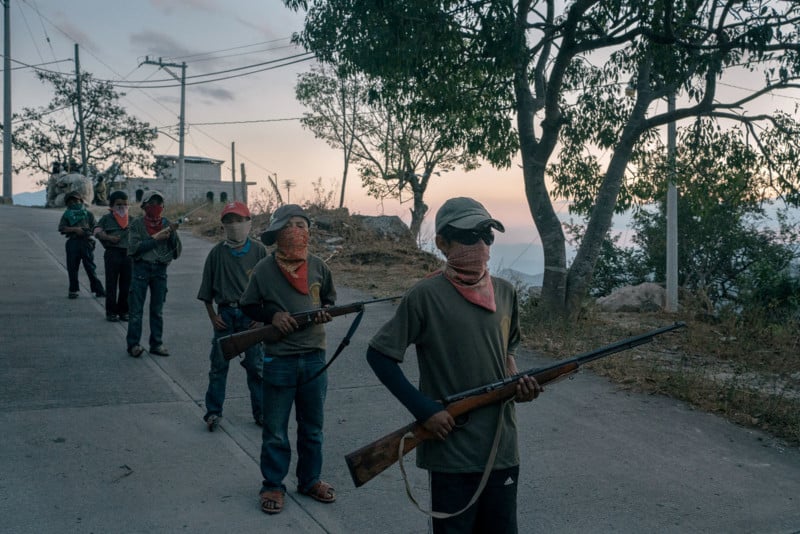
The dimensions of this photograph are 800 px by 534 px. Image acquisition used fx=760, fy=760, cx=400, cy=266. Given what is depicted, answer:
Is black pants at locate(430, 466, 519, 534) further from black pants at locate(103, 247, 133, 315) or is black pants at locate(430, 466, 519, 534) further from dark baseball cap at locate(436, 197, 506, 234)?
black pants at locate(103, 247, 133, 315)

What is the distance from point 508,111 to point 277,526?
26.9ft

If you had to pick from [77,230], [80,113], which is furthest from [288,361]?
[80,113]

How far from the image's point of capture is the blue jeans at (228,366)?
5902 mm

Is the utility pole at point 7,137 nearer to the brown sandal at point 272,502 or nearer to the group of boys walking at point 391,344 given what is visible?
the group of boys walking at point 391,344

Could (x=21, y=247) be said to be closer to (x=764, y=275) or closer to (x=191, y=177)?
(x=764, y=275)

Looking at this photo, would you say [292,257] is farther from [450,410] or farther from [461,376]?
[450,410]

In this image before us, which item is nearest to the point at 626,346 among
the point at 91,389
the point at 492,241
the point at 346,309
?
the point at 492,241

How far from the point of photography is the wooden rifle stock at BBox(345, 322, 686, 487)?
9.86ft

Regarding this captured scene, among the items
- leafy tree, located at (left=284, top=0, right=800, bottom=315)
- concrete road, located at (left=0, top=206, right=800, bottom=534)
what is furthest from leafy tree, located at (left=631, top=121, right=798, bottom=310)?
concrete road, located at (left=0, top=206, right=800, bottom=534)

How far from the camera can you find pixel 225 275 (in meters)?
6.05

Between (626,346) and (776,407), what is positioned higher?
(626,346)

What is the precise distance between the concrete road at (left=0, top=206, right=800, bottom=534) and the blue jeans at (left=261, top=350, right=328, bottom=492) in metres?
0.28

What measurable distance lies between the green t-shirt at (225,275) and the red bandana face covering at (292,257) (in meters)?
1.19

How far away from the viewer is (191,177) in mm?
69000
